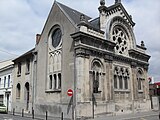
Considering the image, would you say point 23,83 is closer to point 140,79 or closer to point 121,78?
point 121,78

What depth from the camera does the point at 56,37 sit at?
74.4ft

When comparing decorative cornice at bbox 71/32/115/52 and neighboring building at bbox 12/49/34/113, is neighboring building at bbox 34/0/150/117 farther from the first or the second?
neighboring building at bbox 12/49/34/113

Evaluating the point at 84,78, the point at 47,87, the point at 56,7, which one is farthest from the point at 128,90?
the point at 56,7

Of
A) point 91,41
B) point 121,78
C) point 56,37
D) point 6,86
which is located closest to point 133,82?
point 121,78

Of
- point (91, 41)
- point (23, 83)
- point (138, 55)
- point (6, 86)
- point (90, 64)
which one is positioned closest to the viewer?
point (90, 64)

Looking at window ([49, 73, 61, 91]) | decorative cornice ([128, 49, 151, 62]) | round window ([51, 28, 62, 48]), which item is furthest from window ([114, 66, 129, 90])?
round window ([51, 28, 62, 48])

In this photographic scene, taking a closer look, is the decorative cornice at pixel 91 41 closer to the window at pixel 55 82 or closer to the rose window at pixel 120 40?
the rose window at pixel 120 40

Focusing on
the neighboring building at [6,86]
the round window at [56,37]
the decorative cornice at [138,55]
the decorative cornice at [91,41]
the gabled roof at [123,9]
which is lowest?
the neighboring building at [6,86]

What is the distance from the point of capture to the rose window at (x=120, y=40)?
2366 cm

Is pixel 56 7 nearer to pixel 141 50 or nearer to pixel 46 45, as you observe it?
pixel 46 45

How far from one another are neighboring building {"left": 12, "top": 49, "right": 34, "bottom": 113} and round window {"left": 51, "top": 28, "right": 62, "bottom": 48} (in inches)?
183

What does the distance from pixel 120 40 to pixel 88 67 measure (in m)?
7.96

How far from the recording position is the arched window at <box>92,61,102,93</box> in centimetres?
1920

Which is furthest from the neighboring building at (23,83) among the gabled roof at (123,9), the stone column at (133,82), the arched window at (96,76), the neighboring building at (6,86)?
the stone column at (133,82)
